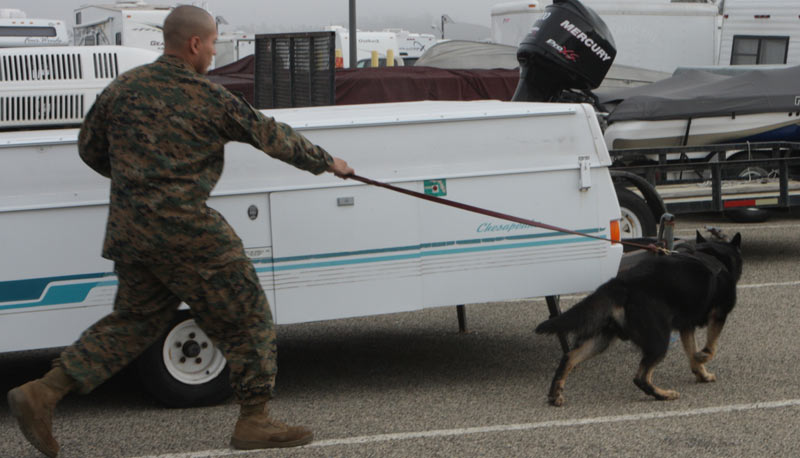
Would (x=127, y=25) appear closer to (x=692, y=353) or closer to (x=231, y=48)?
(x=231, y=48)

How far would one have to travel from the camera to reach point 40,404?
15.1ft

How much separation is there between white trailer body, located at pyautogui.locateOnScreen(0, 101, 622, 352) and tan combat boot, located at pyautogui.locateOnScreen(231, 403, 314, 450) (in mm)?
934

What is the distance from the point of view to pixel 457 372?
660 cm

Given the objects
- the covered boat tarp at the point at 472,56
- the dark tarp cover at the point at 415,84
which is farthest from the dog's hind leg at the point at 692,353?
the covered boat tarp at the point at 472,56

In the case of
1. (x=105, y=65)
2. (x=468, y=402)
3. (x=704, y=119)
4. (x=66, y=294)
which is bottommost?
(x=468, y=402)

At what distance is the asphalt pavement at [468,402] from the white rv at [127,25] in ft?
55.3

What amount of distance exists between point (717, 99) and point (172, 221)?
301 inches

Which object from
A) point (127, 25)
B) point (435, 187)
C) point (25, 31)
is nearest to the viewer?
point (435, 187)

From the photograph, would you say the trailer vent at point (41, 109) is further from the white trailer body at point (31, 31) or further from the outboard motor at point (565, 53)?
the white trailer body at point (31, 31)

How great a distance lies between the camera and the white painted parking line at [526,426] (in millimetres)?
5035

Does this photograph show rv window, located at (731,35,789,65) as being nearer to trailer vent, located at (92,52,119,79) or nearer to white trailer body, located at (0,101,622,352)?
white trailer body, located at (0,101,622,352)

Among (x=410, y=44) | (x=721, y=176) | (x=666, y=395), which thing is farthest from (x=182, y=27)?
(x=410, y=44)

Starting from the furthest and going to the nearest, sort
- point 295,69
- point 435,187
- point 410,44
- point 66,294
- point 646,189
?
point 410,44, point 646,189, point 295,69, point 435,187, point 66,294

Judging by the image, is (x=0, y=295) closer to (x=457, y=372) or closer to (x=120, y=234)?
(x=120, y=234)
